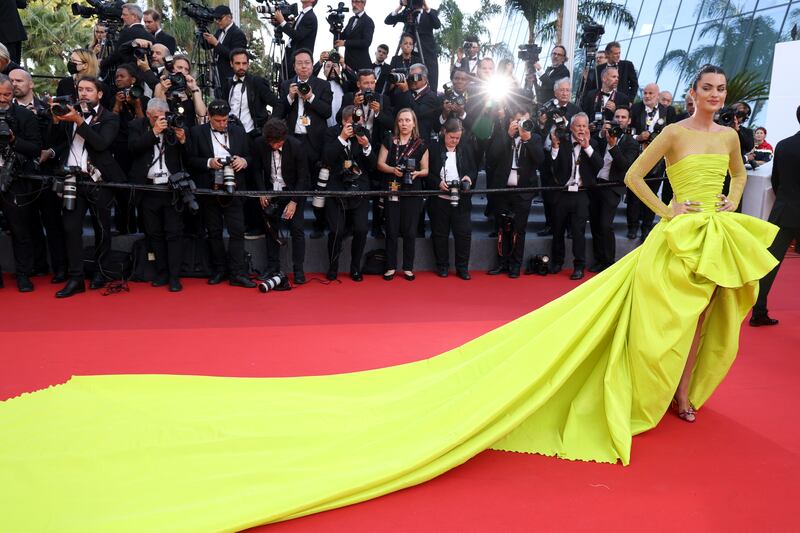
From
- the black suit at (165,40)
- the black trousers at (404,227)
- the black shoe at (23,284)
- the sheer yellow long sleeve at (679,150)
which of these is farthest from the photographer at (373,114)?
the sheer yellow long sleeve at (679,150)

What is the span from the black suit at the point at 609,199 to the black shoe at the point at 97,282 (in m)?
4.68

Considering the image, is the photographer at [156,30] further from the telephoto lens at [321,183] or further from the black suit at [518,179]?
the black suit at [518,179]

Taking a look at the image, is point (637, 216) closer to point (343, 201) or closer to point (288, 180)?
point (343, 201)

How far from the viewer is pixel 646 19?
19.8 metres

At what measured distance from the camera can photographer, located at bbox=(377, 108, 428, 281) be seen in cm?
646

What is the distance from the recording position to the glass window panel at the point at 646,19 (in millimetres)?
19562

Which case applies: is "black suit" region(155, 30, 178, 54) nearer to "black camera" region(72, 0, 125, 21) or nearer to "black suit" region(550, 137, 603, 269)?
"black camera" region(72, 0, 125, 21)

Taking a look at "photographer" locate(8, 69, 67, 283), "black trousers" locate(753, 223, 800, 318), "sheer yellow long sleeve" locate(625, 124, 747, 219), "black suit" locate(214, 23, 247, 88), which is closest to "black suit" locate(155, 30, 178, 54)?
"black suit" locate(214, 23, 247, 88)

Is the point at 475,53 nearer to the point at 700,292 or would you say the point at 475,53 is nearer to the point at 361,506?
the point at 700,292

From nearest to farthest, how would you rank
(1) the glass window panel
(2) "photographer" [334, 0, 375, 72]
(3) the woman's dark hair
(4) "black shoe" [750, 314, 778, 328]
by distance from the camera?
(3) the woman's dark hair → (4) "black shoe" [750, 314, 778, 328] → (2) "photographer" [334, 0, 375, 72] → (1) the glass window panel

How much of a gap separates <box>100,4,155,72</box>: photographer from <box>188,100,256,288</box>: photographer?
52.0 inches

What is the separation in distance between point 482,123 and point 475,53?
2.18 m

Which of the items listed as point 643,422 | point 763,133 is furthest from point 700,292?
point 763,133

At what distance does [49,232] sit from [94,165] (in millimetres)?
823
